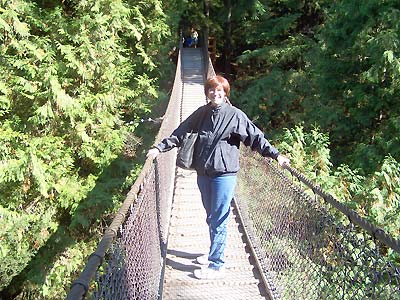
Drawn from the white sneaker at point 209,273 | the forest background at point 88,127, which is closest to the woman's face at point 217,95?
the white sneaker at point 209,273

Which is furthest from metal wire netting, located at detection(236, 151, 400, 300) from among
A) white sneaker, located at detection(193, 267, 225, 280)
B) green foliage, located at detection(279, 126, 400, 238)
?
green foliage, located at detection(279, 126, 400, 238)

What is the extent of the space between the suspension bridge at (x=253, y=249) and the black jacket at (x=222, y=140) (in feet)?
0.91

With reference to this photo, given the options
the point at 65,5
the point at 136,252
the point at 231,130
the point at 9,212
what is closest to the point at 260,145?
the point at 231,130

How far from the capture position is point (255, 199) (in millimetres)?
3482

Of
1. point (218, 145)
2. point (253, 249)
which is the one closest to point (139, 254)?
point (218, 145)

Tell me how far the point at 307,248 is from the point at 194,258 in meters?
0.88

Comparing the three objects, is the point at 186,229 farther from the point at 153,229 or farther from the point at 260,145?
the point at 260,145

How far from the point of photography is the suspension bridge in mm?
1600

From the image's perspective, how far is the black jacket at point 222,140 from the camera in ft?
8.13

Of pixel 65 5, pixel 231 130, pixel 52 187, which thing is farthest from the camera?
pixel 65 5

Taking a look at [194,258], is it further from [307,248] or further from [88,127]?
[88,127]

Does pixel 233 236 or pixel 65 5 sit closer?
pixel 233 236

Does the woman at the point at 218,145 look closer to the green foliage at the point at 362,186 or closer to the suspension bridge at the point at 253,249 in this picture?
the suspension bridge at the point at 253,249

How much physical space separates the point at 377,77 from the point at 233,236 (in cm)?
398
